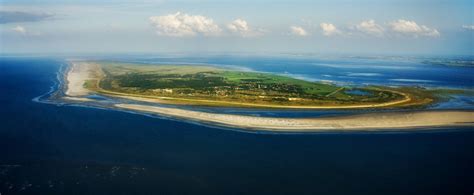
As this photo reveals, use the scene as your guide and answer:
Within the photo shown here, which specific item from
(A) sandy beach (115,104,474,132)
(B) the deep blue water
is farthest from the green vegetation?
(B) the deep blue water

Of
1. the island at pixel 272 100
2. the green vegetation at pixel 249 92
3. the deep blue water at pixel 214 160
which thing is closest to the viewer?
the deep blue water at pixel 214 160

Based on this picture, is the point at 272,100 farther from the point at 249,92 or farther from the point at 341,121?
the point at 341,121

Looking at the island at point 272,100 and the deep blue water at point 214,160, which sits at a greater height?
the island at point 272,100

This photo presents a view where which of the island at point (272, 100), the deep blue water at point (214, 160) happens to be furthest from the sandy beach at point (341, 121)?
the deep blue water at point (214, 160)

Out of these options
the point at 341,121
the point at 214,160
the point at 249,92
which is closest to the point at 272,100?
the point at 249,92

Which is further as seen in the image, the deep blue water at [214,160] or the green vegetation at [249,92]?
the green vegetation at [249,92]

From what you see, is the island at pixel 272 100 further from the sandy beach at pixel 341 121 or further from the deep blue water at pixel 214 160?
the deep blue water at pixel 214 160

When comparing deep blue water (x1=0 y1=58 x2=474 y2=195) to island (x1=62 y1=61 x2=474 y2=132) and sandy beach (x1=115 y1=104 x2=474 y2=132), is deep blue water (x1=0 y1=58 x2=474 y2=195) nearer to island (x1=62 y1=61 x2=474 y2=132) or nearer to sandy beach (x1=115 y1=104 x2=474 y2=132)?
sandy beach (x1=115 y1=104 x2=474 y2=132)

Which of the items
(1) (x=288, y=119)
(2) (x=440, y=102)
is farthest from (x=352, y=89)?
(1) (x=288, y=119)
